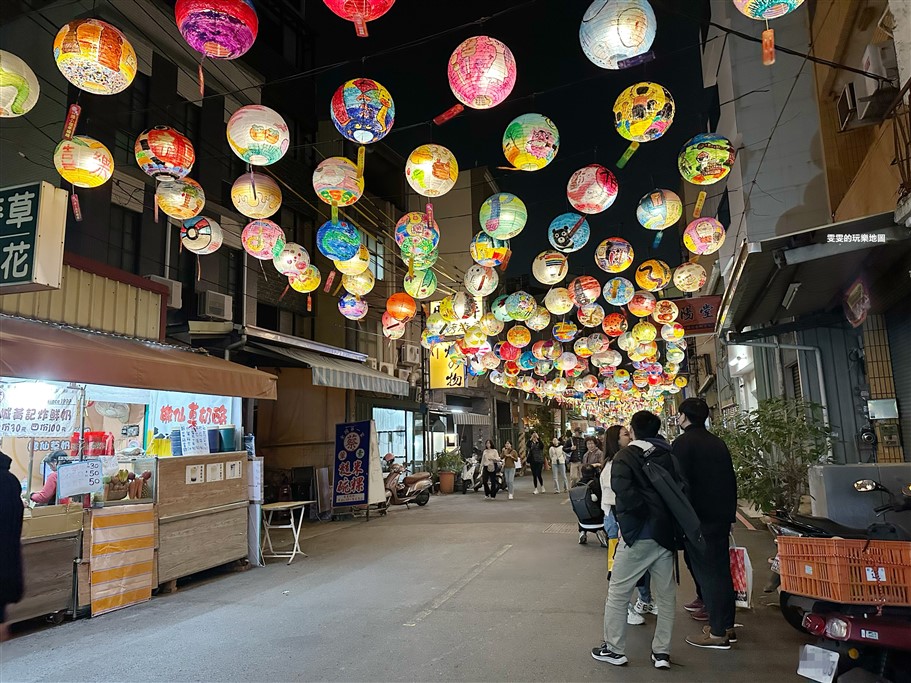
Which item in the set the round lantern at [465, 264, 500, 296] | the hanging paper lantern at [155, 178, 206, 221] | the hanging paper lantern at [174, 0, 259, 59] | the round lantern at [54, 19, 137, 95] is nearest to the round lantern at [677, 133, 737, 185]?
the round lantern at [465, 264, 500, 296]

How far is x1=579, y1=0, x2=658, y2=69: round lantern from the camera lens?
19.6ft

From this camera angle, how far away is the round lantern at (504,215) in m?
9.70

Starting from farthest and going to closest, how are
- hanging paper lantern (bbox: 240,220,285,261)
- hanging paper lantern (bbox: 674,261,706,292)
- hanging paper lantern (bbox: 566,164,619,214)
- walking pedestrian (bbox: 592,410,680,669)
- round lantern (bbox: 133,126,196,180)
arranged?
hanging paper lantern (bbox: 674,261,706,292), hanging paper lantern (bbox: 240,220,285,261), hanging paper lantern (bbox: 566,164,619,214), round lantern (bbox: 133,126,196,180), walking pedestrian (bbox: 592,410,680,669)

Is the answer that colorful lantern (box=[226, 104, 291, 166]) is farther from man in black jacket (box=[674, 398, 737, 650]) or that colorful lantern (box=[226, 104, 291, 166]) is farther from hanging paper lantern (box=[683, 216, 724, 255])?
hanging paper lantern (box=[683, 216, 724, 255])

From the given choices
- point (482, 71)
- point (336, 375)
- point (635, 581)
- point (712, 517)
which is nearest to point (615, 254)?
point (482, 71)

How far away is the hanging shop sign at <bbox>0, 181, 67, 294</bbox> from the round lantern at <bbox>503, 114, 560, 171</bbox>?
542 cm

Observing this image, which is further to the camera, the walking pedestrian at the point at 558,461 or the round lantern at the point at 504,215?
the walking pedestrian at the point at 558,461

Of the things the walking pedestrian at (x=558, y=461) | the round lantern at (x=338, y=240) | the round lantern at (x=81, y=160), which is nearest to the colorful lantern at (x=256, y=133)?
the round lantern at (x=81, y=160)

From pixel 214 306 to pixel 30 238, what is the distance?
8.90m

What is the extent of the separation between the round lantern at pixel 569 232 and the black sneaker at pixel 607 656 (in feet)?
23.0

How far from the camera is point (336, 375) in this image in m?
15.0

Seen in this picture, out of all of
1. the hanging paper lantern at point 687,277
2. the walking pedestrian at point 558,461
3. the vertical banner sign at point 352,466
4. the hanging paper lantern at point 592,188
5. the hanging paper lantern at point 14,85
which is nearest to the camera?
the hanging paper lantern at point 14,85

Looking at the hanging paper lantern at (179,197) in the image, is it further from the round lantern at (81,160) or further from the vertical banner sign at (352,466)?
the vertical banner sign at (352,466)

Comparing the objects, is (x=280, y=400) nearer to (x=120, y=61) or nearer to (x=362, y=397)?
(x=362, y=397)
